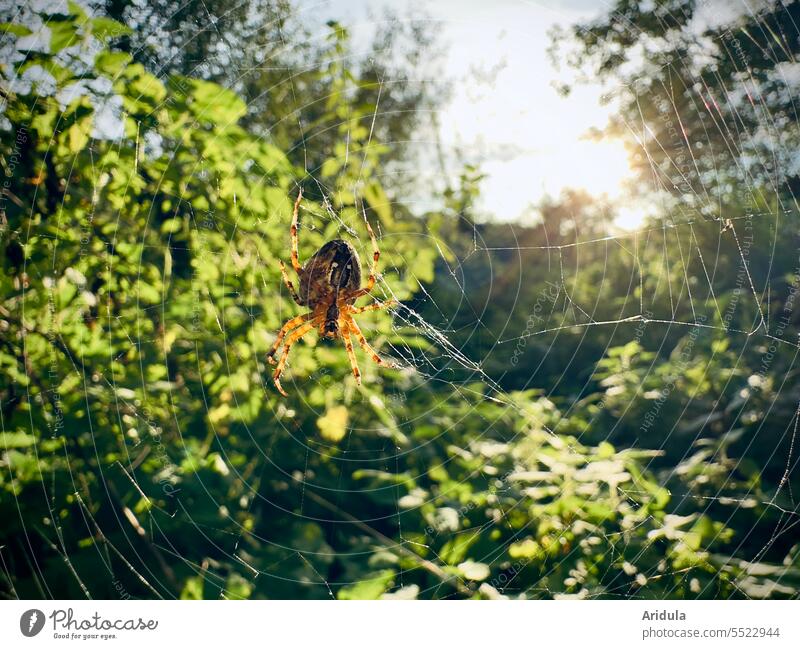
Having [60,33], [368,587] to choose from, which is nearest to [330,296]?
[368,587]

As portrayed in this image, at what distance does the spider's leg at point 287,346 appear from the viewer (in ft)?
5.28

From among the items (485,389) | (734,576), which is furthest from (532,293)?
(734,576)

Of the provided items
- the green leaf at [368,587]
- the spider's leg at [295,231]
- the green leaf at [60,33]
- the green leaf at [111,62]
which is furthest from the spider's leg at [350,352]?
the green leaf at [60,33]

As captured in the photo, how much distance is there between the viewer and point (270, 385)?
1.62 meters

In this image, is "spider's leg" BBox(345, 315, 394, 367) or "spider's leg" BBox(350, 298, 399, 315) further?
"spider's leg" BBox(345, 315, 394, 367)

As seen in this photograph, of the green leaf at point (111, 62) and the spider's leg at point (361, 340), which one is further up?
the green leaf at point (111, 62)

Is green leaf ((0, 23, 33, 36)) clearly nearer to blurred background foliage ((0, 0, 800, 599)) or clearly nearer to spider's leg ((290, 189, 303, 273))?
blurred background foliage ((0, 0, 800, 599))

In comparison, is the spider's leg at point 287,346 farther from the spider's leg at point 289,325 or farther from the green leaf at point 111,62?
the green leaf at point 111,62

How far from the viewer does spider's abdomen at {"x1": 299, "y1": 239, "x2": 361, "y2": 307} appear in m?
1.54

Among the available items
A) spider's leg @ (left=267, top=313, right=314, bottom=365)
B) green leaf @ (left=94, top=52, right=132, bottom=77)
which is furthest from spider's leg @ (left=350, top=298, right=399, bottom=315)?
green leaf @ (left=94, top=52, right=132, bottom=77)

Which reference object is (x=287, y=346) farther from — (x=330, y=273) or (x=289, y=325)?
(x=330, y=273)

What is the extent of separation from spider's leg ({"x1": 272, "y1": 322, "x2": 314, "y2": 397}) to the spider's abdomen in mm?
76

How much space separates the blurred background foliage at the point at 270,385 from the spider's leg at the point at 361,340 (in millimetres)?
45

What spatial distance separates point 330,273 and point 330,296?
88 mm
